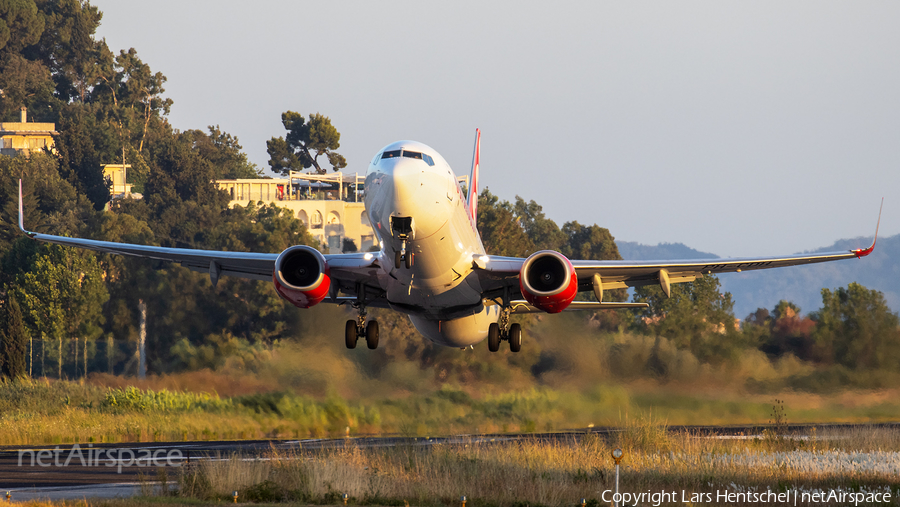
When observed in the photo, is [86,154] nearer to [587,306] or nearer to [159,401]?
[159,401]

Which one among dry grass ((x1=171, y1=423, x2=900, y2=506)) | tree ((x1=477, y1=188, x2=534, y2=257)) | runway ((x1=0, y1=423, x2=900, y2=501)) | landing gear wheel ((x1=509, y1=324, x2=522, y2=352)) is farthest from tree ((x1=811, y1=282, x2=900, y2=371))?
tree ((x1=477, y1=188, x2=534, y2=257))

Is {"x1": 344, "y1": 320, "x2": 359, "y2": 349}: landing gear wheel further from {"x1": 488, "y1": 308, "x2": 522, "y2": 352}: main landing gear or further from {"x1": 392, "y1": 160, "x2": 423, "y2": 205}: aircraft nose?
{"x1": 392, "y1": 160, "x2": 423, "y2": 205}: aircraft nose

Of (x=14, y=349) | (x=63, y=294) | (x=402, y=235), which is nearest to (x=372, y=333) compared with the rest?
(x=402, y=235)

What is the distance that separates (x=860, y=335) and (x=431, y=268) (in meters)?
22.0

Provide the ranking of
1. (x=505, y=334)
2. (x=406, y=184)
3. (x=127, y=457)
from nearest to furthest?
(x=406, y=184) < (x=505, y=334) < (x=127, y=457)

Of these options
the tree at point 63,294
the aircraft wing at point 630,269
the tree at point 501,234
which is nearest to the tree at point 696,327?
the aircraft wing at point 630,269

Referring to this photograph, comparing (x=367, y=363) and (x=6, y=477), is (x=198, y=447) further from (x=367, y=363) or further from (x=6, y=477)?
(x=6, y=477)

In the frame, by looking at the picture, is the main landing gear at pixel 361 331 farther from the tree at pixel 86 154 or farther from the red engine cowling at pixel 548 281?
the tree at pixel 86 154

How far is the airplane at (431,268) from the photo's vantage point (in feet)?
72.6

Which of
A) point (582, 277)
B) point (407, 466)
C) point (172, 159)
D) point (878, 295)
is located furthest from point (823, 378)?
point (172, 159)

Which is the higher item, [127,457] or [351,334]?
[351,334]

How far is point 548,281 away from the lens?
24547 millimetres

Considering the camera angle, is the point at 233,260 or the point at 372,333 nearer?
the point at 233,260

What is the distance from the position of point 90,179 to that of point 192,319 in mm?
62624
